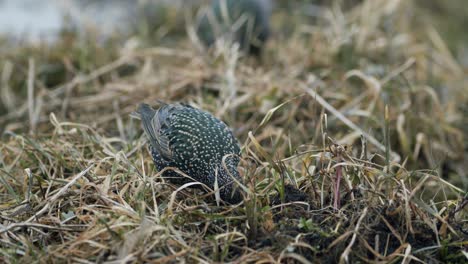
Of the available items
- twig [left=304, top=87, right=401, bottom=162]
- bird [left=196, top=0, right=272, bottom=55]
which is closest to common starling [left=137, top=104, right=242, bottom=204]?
twig [left=304, top=87, right=401, bottom=162]

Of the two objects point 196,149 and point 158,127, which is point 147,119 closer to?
point 158,127

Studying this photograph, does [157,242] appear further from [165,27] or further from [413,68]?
[165,27]

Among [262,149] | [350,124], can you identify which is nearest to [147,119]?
[262,149]

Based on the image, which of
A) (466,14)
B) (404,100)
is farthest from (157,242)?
(466,14)

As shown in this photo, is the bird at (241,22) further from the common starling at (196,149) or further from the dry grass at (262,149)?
the common starling at (196,149)

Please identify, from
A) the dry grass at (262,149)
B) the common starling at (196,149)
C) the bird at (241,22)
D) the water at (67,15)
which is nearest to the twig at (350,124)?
the dry grass at (262,149)

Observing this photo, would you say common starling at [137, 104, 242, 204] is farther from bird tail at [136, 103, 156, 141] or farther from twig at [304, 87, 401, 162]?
twig at [304, 87, 401, 162]
